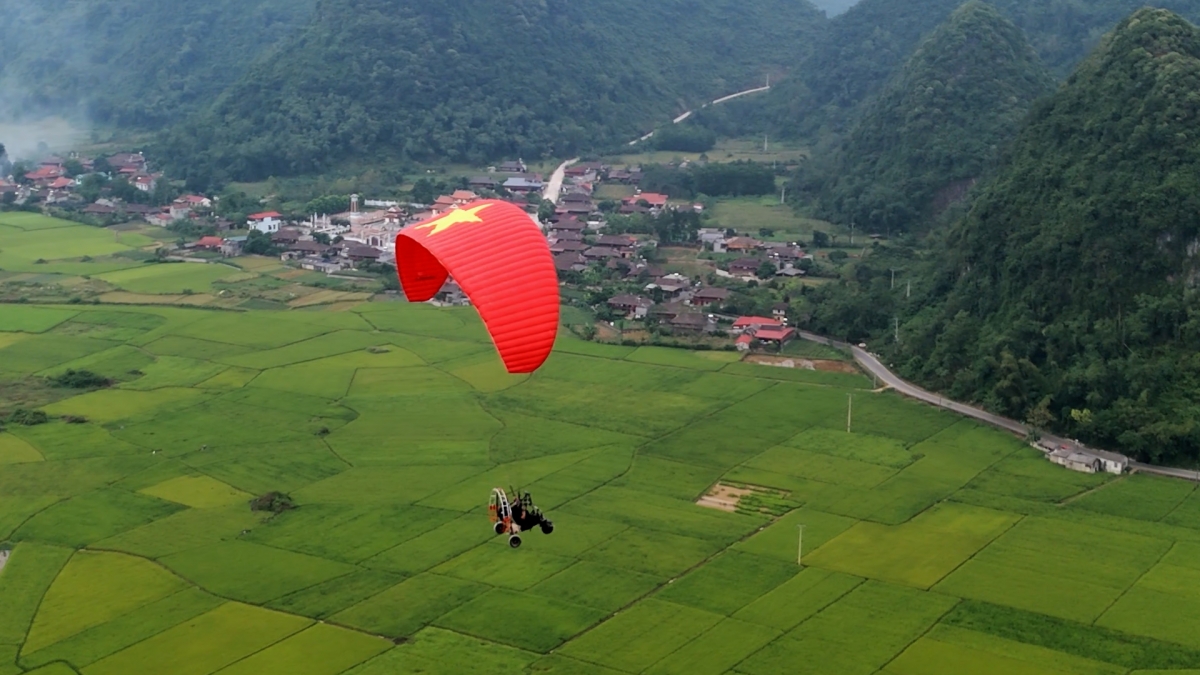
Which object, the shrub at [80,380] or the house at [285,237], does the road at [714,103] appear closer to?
the house at [285,237]

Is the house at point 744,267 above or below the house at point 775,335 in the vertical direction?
above

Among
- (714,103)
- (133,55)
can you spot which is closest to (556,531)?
(714,103)

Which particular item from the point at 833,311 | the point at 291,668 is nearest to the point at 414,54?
the point at 833,311

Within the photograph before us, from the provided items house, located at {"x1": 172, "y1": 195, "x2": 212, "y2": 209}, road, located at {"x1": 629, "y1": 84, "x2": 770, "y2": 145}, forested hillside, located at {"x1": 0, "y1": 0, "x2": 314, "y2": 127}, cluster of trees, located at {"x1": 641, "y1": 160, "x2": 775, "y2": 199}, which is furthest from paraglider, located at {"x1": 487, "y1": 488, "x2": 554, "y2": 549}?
forested hillside, located at {"x1": 0, "y1": 0, "x2": 314, "y2": 127}

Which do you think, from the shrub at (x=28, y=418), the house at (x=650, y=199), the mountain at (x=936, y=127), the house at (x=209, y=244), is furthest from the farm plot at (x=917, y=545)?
the house at (x=650, y=199)

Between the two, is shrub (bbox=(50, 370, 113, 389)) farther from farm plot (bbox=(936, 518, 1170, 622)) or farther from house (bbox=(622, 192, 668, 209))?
house (bbox=(622, 192, 668, 209))

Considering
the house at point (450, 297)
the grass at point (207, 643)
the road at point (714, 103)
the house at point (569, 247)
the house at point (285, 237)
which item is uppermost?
the road at point (714, 103)
